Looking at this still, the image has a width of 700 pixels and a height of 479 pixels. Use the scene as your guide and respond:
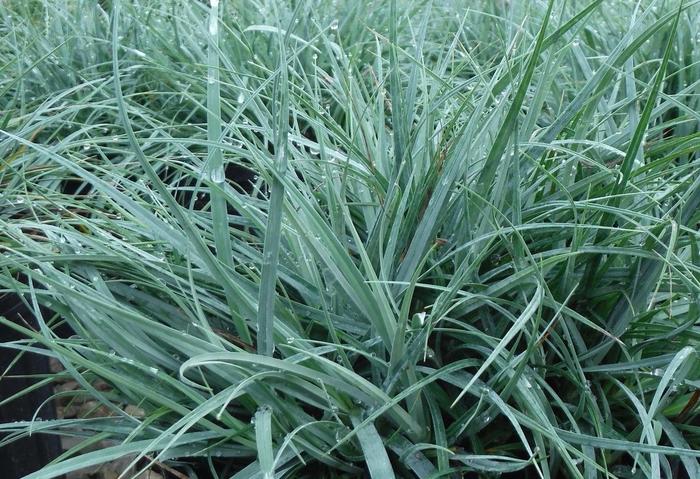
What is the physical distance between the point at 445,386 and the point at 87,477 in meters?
1.07

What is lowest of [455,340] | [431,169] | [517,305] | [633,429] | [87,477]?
[87,477]

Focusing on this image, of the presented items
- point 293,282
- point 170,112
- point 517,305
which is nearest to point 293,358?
point 293,282

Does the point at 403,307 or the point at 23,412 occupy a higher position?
the point at 403,307

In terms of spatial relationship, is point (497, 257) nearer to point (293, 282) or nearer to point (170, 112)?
point (293, 282)

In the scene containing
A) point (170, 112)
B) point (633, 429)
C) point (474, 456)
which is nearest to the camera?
point (474, 456)

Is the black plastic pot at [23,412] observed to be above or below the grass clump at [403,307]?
below

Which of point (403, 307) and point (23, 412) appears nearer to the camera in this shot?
point (403, 307)

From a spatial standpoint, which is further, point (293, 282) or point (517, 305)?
point (293, 282)

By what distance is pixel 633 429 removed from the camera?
1221 mm

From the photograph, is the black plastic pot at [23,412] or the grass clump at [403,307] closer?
the grass clump at [403,307]

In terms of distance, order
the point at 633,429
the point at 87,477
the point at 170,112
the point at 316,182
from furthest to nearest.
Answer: the point at 170,112 → the point at 87,477 → the point at 316,182 → the point at 633,429

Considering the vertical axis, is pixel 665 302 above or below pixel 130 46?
below

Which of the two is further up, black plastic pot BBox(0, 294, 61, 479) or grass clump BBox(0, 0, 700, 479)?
grass clump BBox(0, 0, 700, 479)

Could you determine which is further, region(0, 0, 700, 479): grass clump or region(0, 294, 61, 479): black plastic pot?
region(0, 294, 61, 479): black plastic pot
